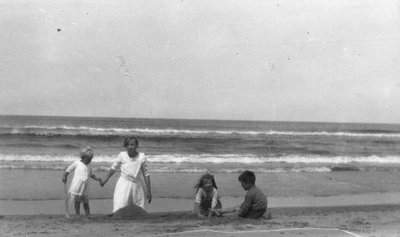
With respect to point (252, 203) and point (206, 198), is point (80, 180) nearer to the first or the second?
point (206, 198)

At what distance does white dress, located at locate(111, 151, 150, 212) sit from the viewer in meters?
7.30

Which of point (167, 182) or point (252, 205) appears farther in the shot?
point (167, 182)

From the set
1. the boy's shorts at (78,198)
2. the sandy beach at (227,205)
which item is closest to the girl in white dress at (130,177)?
the sandy beach at (227,205)

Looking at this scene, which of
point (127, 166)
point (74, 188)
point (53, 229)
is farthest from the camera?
point (74, 188)

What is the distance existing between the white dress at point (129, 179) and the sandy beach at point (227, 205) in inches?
13.1

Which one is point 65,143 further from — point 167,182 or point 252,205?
point 252,205

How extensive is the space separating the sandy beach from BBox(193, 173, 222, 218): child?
227 millimetres

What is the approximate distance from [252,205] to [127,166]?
6.80 feet

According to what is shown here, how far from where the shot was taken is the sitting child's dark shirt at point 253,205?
745 centimetres

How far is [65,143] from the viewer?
26156 millimetres

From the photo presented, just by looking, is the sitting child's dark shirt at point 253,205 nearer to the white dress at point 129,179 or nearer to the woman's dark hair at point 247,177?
A: the woman's dark hair at point 247,177

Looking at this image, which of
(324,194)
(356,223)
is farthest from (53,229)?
(324,194)

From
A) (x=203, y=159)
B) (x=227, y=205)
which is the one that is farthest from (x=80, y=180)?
(x=203, y=159)

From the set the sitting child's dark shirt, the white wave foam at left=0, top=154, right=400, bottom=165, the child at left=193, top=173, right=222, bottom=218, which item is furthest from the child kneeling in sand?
the white wave foam at left=0, top=154, right=400, bottom=165
